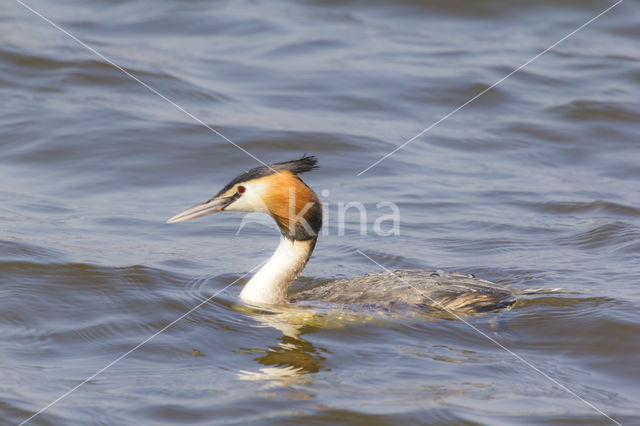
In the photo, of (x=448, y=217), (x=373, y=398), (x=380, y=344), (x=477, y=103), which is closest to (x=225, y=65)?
(x=477, y=103)

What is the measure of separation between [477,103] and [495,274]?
18.1ft

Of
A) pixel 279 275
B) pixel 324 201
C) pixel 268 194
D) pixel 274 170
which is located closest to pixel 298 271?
pixel 279 275

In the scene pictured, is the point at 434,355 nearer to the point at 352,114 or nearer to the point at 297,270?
the point at 297,270

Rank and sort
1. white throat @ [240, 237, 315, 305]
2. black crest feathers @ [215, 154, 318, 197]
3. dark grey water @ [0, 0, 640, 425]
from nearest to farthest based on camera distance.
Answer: dark grey water @ [0, 0, 640, 425] → black crest feathers @ [215, 154, 318, 197] → white throat @ [240, 237, 315, 305]

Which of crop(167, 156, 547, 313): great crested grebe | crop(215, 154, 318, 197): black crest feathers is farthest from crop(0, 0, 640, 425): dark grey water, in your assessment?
crop(215, 154, 318, 197): black crest feathers

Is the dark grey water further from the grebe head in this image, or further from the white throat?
the grebe head

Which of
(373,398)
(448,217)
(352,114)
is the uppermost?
(352,114)

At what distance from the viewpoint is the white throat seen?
22.1 feet

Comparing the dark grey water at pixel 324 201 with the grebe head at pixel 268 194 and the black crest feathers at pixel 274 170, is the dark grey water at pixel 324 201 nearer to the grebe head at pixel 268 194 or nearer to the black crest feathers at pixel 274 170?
the grebe head at pixel 268 194

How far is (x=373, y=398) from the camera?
5.12m

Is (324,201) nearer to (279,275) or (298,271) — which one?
(298,271)

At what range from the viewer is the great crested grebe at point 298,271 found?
6535 millimetres

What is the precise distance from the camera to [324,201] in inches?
367

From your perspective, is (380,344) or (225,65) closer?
(380,344)
